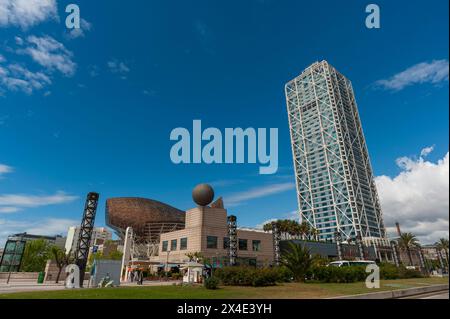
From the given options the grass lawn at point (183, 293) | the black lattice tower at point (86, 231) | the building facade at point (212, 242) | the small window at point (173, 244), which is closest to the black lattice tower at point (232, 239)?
the building facade at point (212, 242)

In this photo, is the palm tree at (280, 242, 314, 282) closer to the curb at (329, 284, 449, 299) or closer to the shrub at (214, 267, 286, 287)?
the shrub at (214, 267, 286, 287)

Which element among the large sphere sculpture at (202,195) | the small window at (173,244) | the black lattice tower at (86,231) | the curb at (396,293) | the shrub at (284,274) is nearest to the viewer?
the curb at (396,293)

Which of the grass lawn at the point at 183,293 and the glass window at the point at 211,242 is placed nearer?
the grass lawn at the point at 183,293

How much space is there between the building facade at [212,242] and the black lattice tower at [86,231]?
2443 cm

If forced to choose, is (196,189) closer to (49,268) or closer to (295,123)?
(49,268)

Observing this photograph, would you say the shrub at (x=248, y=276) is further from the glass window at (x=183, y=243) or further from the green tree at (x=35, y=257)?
the green tree at (x=35, y=257)

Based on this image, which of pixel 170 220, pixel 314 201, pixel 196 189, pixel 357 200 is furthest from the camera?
pixel 314 201

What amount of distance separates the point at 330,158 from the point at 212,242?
113361 millimetres

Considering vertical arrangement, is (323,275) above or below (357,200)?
below

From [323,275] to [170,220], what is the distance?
214ft

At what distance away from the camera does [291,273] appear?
1077 inches

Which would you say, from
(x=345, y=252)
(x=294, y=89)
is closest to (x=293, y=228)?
(x=345, y=252)

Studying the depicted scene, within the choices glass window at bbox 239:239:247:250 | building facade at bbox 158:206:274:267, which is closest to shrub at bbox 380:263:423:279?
building facade at bbox 158:206:274:267

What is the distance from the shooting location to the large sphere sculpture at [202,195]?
181ft
